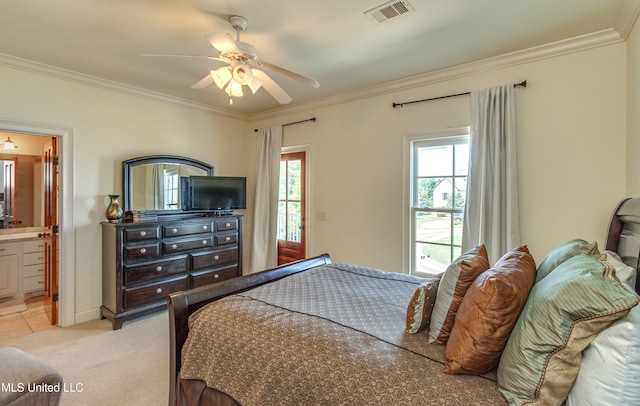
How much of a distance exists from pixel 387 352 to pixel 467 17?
2.33m

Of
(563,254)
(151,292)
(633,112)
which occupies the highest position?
(633,112)

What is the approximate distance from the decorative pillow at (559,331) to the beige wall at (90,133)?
4.01m

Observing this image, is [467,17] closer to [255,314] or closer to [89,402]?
[255,314]

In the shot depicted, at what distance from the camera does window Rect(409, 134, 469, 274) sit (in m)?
3.28

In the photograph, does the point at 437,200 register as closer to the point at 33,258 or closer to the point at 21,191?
the point at 33,258

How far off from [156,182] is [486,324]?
13.1 ft

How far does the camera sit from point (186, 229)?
3.75m

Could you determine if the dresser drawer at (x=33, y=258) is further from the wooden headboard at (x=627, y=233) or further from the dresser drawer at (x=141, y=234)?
the wooden headboard at (x=627, y=233)

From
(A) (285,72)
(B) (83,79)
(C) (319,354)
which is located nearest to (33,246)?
(B) (83,79)

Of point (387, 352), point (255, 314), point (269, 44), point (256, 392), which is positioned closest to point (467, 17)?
point (269, 44)

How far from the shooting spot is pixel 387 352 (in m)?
1.30

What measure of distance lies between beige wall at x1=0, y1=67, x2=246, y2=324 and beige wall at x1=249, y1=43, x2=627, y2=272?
260 centimetres

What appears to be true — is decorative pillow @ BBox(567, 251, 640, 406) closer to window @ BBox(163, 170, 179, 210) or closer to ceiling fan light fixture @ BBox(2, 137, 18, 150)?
window @ BBox(163, 170, 179, 210)

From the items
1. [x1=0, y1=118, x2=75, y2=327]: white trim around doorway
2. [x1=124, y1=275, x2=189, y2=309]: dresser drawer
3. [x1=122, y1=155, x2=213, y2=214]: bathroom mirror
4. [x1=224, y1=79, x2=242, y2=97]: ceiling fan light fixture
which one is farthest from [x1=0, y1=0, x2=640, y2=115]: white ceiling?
[x1=124, y1=275, x2=189, y2=309]: dresser drawer
